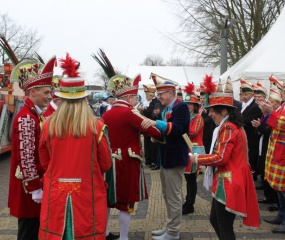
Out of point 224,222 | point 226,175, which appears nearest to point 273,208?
point 224,222

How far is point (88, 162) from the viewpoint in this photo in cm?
268

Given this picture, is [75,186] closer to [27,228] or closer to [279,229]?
[27,228]

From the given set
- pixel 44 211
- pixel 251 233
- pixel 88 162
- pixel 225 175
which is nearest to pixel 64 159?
pixel 88 162

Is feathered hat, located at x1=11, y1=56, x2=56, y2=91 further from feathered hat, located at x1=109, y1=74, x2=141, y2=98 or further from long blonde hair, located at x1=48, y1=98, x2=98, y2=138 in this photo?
feathered hat, located at x1=109, y1=74, x2=141, y2=98

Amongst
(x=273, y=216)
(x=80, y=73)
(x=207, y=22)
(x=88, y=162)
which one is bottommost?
(x=273, y=216)

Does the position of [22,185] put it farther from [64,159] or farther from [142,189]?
[142,189]

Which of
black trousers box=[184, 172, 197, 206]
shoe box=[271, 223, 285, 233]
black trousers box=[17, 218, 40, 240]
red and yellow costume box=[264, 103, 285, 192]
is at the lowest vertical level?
shoe box=[271, 223, 285, 233]

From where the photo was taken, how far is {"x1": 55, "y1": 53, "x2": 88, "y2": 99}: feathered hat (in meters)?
2.72

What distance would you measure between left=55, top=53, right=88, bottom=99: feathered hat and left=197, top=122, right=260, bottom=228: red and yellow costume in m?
1.39

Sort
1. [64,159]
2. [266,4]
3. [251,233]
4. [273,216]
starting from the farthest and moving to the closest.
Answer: [266,4], [273,216], [251,233], [64,159]

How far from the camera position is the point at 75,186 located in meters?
2.65

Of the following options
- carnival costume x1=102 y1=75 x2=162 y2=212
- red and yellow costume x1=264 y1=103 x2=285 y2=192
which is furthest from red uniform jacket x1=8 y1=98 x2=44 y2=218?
red and yellow costume x1=264 y1=103 x2=285 y2=192

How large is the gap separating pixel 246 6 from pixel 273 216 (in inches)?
852

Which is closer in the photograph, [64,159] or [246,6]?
[64,159]
